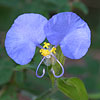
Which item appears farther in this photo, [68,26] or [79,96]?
[79,96]

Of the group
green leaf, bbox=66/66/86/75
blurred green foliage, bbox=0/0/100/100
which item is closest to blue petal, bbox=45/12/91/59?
blurred green foliage, bbox=0/0/100/100

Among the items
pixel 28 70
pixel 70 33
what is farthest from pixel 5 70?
pixel 70 33

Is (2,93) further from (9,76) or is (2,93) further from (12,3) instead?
(12,3)

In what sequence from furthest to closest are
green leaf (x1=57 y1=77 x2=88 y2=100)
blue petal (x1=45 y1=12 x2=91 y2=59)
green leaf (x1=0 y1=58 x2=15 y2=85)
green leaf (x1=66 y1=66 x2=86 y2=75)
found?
green leaf (x1=66 y1=66 x2=86 y2=75), green leaf (x1=0 y1=58 x2=15 y2=85), green leaf (x1=57 y1=77 x2=88 y2=100), blue petal (x1=45 y1=12 x2=91 y2=59)

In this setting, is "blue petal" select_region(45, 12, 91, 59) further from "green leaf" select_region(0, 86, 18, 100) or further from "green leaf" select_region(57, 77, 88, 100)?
"green leaf" select_region(0, 86, 18, 100)

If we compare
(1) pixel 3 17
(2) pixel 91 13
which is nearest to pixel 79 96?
(1) pixel 3 17

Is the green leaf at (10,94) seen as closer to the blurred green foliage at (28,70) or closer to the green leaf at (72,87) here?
the blurred green foliage at (28,70)

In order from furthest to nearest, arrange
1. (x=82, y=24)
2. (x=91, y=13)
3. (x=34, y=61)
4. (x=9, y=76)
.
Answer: (x=91, y=13) < (x=9, y=76) < (x=34, y=61) < (x=82, y=24)
